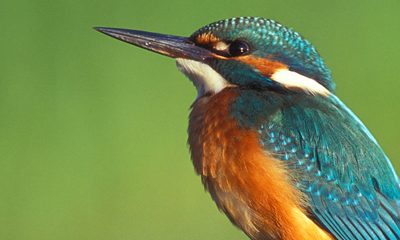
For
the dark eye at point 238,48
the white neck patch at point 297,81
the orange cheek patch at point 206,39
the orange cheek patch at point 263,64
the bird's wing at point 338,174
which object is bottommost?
the bird's wing at point 338,174

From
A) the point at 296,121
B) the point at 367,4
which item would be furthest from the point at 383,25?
the point at 296,121

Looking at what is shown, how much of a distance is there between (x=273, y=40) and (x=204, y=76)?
0.37 meters

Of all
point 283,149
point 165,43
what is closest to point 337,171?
point 283,149

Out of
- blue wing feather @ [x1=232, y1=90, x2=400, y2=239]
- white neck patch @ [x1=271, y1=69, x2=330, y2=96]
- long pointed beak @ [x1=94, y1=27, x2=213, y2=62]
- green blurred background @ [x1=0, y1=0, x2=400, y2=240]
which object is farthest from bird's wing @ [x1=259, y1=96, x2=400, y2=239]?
green blurred background @ [x1=0, y1=0, x2=400, y2=240]

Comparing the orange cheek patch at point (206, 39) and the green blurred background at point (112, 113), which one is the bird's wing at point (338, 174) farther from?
the green blurred background at point (112, 113)

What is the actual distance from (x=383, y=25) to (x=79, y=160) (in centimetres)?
195

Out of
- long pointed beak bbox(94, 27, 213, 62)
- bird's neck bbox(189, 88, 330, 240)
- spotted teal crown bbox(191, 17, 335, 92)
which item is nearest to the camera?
bird's neck bbox(189, 88, 330, 240)

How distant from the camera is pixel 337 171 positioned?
9.03m

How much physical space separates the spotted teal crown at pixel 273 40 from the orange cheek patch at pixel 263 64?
18 millimetres

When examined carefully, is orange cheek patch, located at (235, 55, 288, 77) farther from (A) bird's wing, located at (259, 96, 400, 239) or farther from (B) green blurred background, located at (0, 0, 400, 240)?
(B) green blurred background, located at (0, 0, 400, 240)

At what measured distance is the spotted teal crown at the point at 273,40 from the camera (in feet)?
30.1

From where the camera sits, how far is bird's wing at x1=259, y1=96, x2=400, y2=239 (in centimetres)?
902

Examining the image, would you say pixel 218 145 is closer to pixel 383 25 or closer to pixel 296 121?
pixel 296 121

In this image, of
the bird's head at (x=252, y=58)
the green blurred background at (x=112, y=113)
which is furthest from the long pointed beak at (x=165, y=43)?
the green blurred background at (x=112, y=113)
